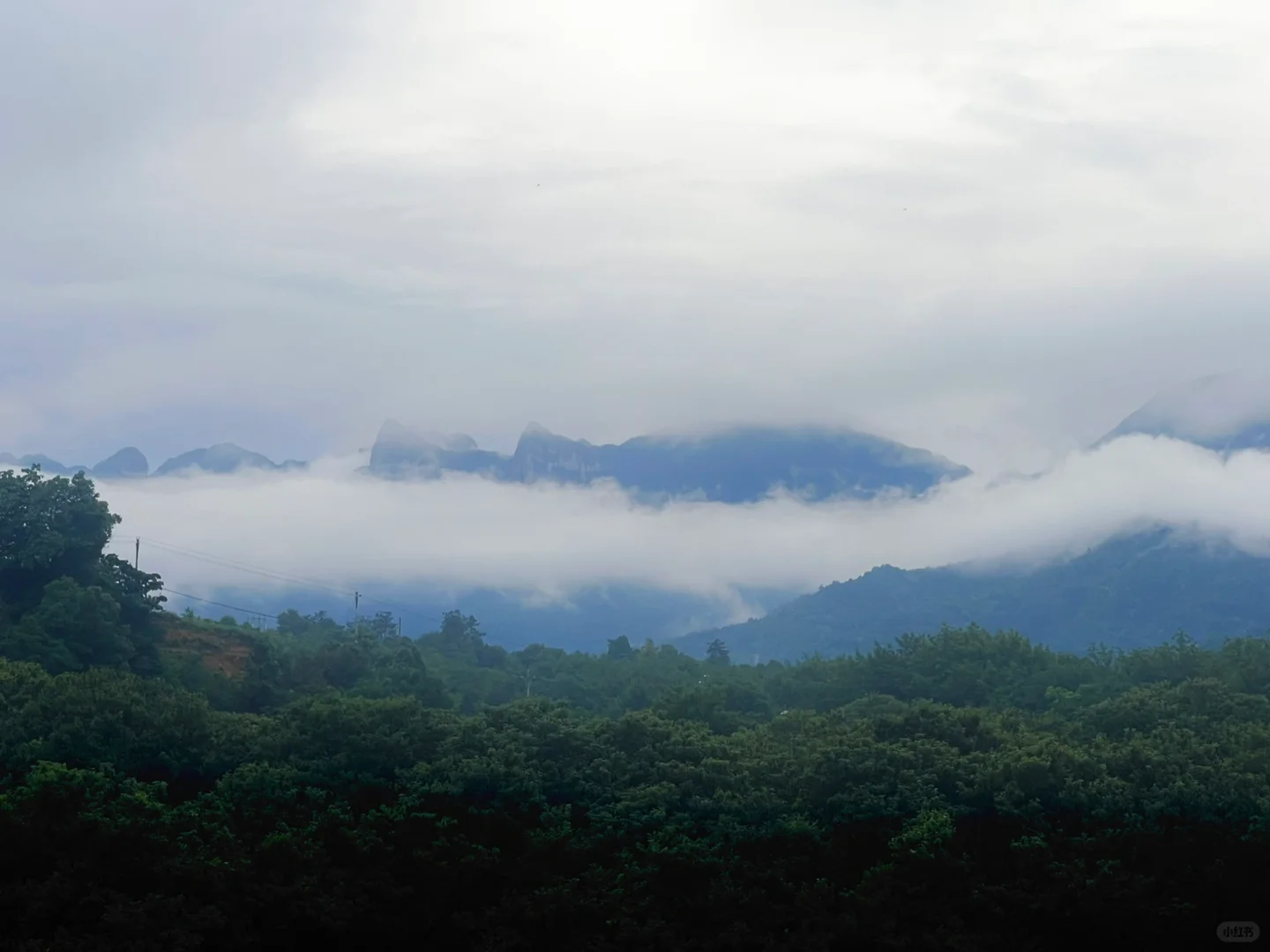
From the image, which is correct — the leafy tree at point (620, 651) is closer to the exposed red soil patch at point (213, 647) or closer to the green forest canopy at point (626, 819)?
the exposed red soil patch at point (213, 647)

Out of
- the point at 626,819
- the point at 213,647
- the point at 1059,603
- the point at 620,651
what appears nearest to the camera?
the point at 626,819

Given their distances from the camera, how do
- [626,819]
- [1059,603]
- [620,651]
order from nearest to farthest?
[626,819]
[620,651]
[1059,603]

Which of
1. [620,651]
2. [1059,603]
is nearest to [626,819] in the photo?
[620,651]

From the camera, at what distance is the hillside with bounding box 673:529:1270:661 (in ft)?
366

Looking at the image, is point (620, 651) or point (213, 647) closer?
point (213, 647)

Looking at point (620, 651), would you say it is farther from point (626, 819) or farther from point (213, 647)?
point (626, 819)

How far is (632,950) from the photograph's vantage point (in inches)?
850

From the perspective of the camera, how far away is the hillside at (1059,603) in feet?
366

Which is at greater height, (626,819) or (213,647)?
(213,647)

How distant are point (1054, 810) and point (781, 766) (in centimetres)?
563

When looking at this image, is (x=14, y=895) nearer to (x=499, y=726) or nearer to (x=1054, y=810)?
(x=499, y=726)

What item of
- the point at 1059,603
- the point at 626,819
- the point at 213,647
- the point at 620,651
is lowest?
the point at 626,819

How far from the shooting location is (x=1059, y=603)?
12144cm

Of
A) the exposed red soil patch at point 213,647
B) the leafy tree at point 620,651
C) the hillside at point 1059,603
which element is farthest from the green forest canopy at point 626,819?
the hillside at point 1059,603
